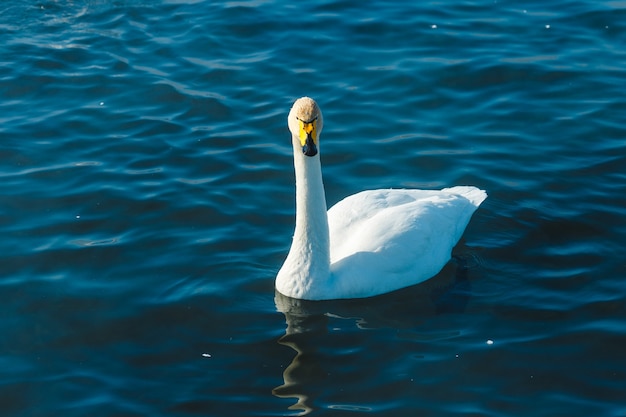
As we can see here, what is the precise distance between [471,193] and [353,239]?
1753mm

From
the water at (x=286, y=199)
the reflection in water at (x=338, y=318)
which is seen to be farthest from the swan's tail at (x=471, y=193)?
the reflection in water at (x=338, y=318)

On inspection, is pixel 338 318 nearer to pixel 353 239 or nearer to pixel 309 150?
pixel 353 239

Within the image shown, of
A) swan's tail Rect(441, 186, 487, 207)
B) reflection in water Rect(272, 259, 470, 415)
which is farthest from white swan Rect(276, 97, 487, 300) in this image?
swan's tail Rect(441, 186, 487, 207)

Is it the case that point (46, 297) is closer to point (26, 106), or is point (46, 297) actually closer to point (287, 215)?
point (287, 215)

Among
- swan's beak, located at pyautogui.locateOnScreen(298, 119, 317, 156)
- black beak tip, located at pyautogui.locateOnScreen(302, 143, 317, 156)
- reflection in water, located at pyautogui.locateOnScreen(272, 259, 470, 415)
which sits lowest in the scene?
reflection in water, located at pyautogui.locateOnScreen(272, 259, 470, 415)

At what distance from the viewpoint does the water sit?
9125mm

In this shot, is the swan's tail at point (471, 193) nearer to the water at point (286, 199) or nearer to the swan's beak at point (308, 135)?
the water at point (286, 199)

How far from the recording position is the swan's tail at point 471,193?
37.9 ft

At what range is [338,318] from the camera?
10.1 metres

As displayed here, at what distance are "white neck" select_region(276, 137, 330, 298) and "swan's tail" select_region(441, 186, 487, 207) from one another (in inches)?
83.1

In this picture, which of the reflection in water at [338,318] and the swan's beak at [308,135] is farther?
the swan's beak at [308,135]

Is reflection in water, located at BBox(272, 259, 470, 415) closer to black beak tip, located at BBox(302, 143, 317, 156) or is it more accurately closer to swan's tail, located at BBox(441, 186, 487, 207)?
swan's tail, located at BBox(441, 186, 487, 207)

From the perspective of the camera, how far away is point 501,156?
13.2 meters

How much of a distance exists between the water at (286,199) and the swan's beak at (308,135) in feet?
5.68
